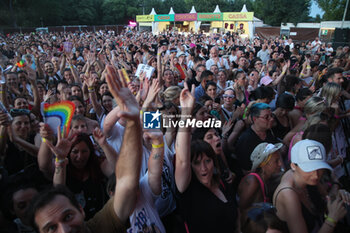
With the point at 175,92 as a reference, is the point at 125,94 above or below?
above

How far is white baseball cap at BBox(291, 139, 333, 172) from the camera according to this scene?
1923 millimetres

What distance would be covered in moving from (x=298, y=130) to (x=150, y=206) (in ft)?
7.62

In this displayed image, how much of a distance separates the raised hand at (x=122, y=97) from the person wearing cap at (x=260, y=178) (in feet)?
3.91

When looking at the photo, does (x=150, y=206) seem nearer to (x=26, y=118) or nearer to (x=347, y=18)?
(x=26, y=118)

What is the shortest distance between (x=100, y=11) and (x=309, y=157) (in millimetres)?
69317

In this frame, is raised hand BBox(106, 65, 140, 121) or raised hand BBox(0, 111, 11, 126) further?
raised hand BBox(0, 111, 11, 126)

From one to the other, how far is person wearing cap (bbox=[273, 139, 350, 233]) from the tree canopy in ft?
124

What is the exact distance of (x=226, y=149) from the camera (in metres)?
3.17

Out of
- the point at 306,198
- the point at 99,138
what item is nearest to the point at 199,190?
the point at 306,198

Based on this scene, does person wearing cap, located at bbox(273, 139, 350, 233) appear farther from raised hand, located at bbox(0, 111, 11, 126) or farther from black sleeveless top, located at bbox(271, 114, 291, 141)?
raised hand, located at bbox(0, 111, 11, 126)

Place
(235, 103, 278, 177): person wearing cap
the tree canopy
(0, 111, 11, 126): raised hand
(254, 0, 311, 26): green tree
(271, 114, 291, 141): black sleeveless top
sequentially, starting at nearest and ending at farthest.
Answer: (0, 111, 11, 126): raised hand < (235, 103, 278, 177): person wearing cap < (271, 114, 291, 141): black sleeveless top < the tree canopy < (254, 0, 311, 26): green tree

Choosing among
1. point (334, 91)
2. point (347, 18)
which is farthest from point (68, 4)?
point (334, 91)

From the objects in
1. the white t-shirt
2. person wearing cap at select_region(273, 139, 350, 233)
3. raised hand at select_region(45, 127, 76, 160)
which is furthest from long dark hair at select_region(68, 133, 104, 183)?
person wearing cap at select_region(273, 139, 350, 233)
